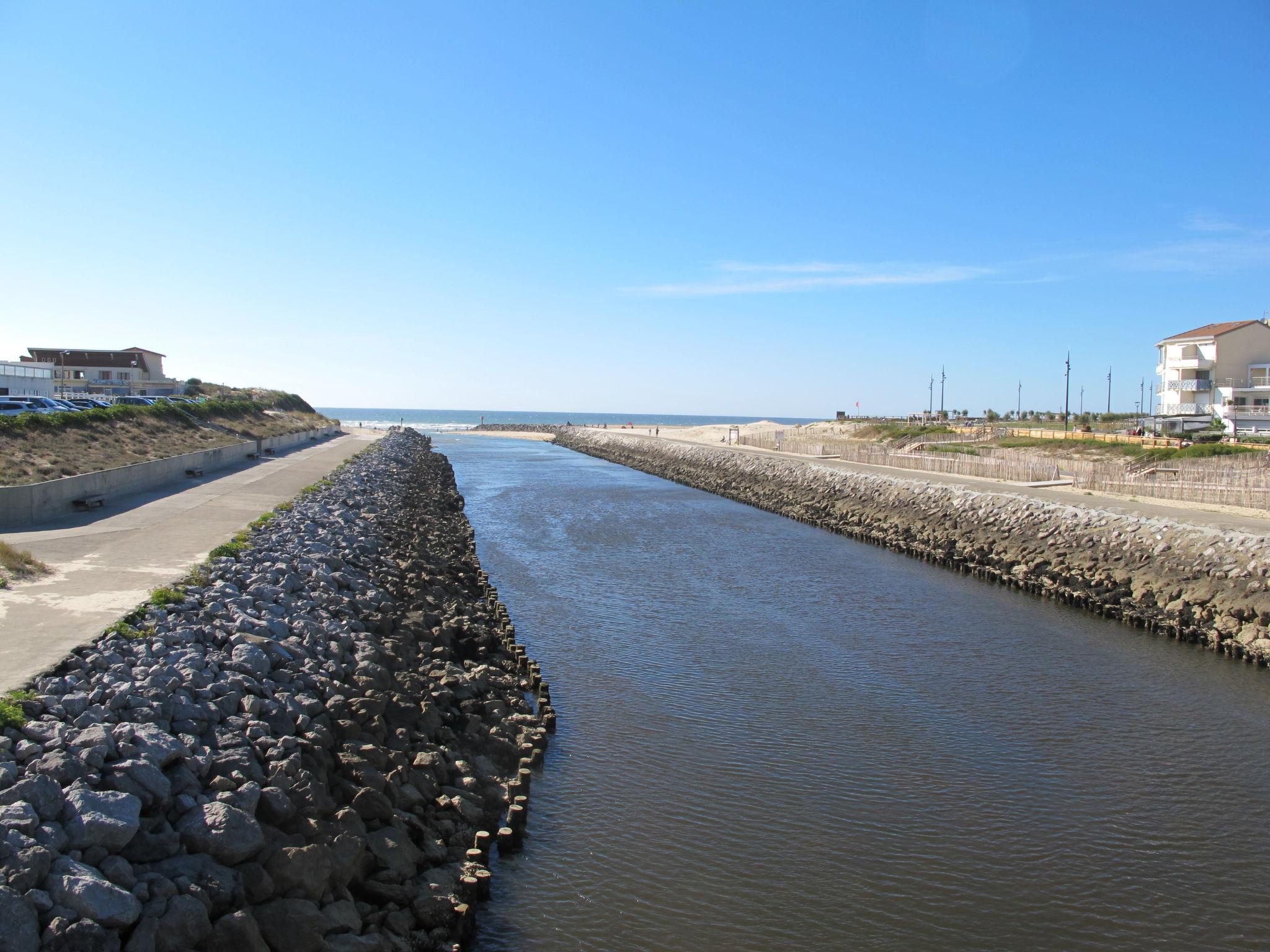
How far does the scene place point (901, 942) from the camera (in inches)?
287

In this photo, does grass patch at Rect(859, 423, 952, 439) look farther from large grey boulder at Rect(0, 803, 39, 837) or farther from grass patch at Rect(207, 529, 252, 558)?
large grey boulder at Rect(0, 803, 39, 837)

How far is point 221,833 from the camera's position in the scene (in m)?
5.89

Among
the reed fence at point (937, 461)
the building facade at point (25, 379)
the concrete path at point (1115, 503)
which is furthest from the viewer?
the building facade at point (25, 379)

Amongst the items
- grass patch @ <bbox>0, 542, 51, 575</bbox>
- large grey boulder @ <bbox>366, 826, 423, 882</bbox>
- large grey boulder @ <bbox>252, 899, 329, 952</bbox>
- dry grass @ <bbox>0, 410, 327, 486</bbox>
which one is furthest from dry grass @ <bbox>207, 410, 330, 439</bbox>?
large grey boulder @ <bbox>252, 899, 329, 952</bbox>

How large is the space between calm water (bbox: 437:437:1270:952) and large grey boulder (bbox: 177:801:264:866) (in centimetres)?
222

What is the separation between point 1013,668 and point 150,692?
12928mm

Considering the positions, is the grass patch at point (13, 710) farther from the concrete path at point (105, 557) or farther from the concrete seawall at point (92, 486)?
the concrete seawall at point (92, 486)

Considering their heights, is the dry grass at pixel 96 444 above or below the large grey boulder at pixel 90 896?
above

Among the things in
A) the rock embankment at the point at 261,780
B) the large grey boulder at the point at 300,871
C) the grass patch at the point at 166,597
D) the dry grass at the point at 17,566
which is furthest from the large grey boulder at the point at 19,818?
the dry grass at the point at 17,566

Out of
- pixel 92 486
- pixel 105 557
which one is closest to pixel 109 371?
pixel 92 486

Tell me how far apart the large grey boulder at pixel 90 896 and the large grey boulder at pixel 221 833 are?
0.77 metres

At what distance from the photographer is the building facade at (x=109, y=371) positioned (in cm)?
6412

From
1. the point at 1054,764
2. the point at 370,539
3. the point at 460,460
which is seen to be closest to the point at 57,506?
the point at 370,539

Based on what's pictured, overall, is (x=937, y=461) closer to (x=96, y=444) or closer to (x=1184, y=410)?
(x=1184, y=410)
